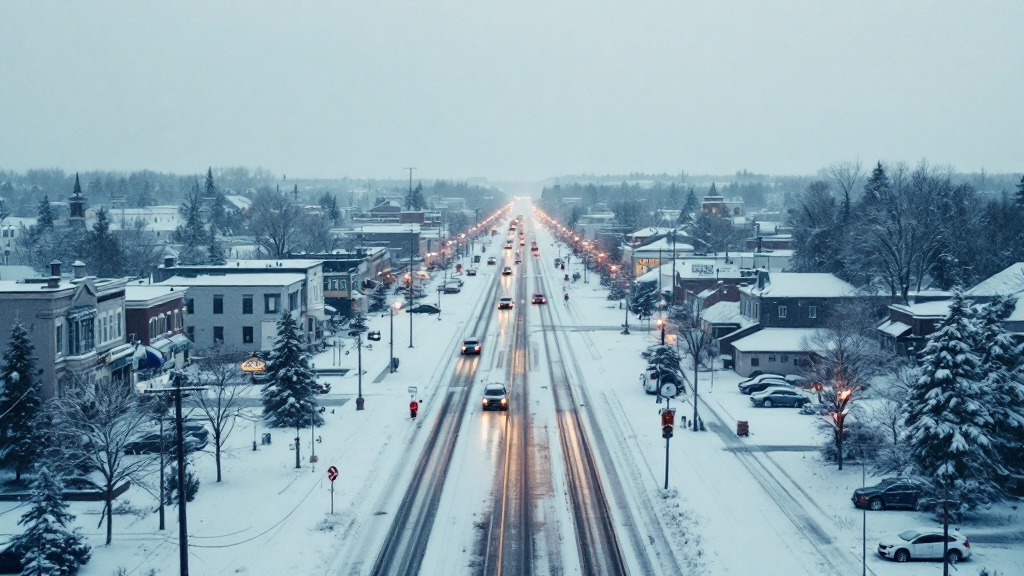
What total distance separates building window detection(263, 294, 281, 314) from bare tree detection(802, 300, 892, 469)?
33.4 meters

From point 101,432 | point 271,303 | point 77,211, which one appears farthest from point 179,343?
point 77,211

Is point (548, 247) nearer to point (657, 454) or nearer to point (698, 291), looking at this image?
point (698, 291)

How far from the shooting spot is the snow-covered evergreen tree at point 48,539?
22781mm

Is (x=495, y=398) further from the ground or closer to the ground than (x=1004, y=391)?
closer to the ground

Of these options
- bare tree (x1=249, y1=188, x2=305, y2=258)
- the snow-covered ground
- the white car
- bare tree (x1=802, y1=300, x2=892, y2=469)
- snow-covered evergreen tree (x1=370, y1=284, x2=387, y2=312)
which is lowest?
the snow-covered ground

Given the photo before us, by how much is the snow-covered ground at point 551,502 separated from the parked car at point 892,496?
0.53 m

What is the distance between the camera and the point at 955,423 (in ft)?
93.5

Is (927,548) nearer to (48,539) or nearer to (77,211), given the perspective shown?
(48,539)

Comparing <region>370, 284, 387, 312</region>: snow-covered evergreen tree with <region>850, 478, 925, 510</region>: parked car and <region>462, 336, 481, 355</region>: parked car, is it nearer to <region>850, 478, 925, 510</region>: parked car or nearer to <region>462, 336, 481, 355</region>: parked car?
<region>462, 336, 481, 355</region>: parked car

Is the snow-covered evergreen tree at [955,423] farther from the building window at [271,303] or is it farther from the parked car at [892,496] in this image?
the building window at [271,303]

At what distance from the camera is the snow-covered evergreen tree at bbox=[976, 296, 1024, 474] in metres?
29.6

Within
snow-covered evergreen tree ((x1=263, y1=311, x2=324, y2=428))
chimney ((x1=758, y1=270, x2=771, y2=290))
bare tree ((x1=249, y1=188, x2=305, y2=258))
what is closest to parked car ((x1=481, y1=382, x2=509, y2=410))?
snow-covered evergreen tree ((x1=263, y1=311, x2=324, y2=428))

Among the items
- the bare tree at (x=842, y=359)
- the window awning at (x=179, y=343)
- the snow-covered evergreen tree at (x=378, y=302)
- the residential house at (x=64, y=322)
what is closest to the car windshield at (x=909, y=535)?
the bare tree at (x=842, y=359)

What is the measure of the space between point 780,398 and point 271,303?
3305cm
